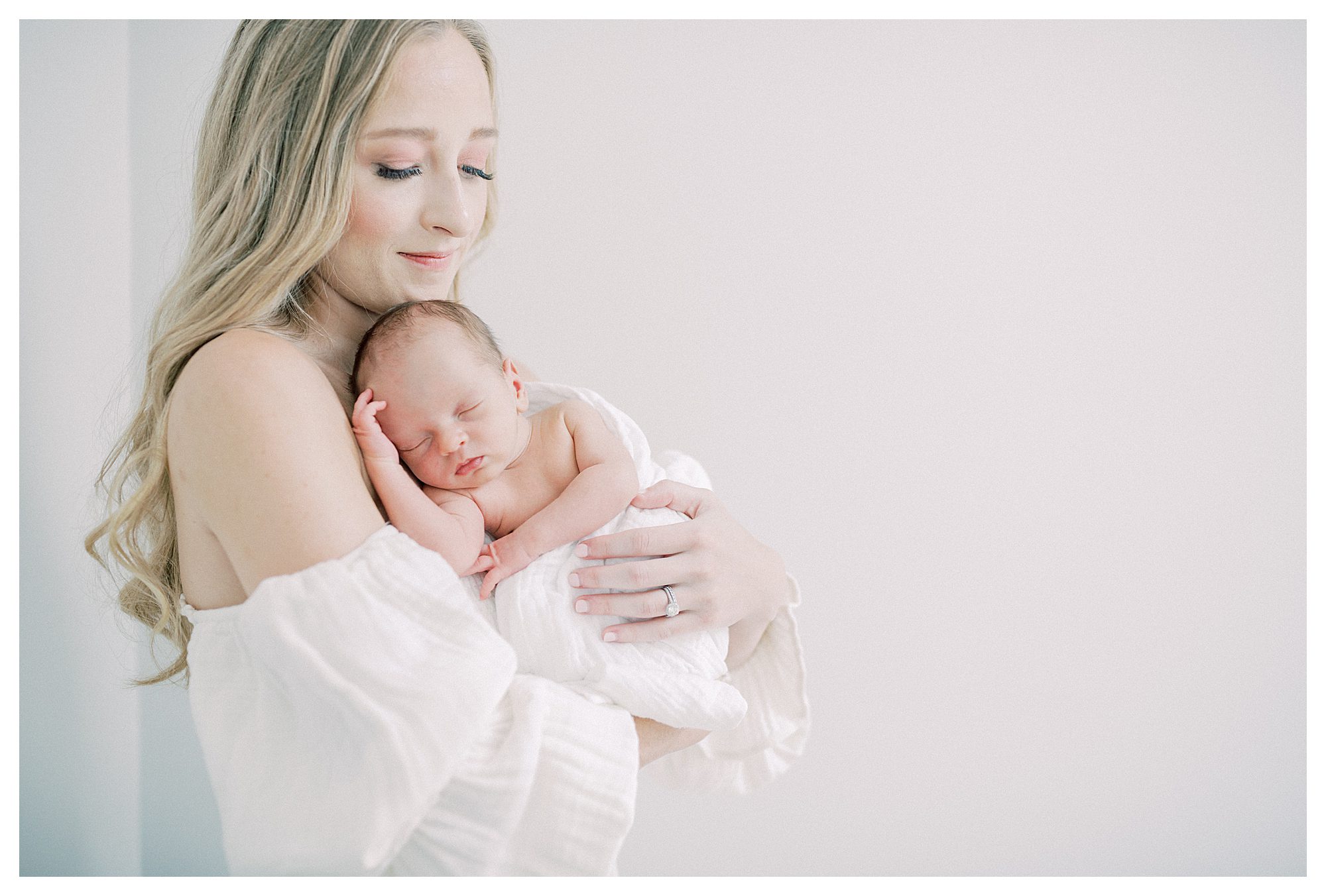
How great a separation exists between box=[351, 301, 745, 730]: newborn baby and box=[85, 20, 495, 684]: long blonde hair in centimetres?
17

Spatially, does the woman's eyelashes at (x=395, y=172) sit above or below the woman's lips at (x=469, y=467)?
above

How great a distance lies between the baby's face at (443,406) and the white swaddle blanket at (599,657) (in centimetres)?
18

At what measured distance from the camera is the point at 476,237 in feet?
5.49

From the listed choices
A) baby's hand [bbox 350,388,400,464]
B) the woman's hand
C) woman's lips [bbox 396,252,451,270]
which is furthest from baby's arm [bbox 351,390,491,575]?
woman's lips [bbox 396,252,451,270]

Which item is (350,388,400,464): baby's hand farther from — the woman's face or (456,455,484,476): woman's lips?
the woman's face

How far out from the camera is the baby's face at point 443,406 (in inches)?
46.9

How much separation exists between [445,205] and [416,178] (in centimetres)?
6

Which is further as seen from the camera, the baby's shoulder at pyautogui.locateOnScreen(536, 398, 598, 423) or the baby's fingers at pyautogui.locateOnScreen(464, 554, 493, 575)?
the baby's shoulder at pyautogui.locateOnScreen(536, 398, 598, 423)

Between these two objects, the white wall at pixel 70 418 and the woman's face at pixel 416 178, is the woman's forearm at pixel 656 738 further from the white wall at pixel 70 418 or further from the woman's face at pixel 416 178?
the white wall at pixel 70 418

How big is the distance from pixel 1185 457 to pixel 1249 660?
616 millimetres

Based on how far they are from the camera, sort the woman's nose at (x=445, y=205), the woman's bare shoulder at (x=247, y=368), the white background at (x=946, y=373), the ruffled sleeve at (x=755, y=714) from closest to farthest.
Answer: the woman's bare shoulder at (x=247, y=368) < the woman's nose at (x=445, y=205) < the ruffled sleeve at (x=755, y=714) < the white background at (x=946, y=373)

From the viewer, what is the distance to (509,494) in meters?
1.28

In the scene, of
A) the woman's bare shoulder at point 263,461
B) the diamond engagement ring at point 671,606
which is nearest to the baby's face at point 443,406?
the woman's bare shoulder at point 263,461

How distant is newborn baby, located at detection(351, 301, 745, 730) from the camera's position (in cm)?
115
